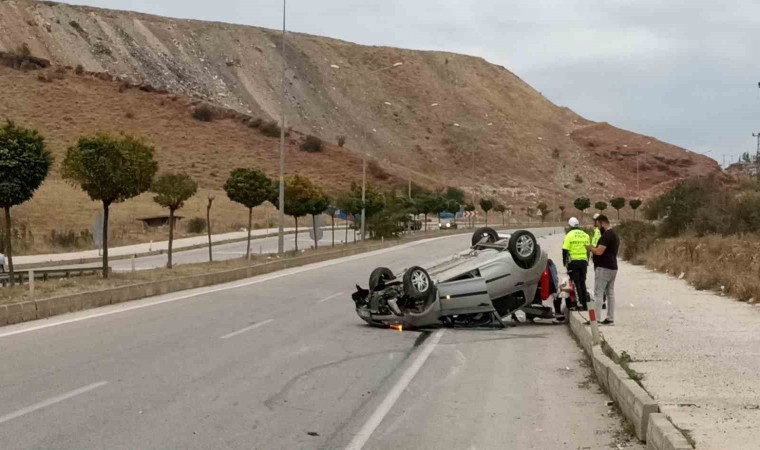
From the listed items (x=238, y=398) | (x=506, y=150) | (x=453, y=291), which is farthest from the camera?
(x=506, y=150)

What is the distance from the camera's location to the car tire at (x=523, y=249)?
53.3 ft

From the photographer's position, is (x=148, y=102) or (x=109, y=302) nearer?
(x=109, y=302)

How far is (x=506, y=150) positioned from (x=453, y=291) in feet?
382

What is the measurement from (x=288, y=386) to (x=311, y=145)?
314 feet

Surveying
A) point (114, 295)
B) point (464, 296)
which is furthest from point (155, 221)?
point (464, 296)

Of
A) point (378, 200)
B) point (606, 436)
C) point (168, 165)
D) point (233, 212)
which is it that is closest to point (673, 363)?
point (606, 436)

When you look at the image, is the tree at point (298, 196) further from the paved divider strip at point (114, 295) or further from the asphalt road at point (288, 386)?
the asphalt road at point (288, 386)

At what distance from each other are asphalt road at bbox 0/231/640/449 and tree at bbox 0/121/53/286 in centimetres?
556

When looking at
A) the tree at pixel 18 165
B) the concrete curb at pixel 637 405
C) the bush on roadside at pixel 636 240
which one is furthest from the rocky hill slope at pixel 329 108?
the concrete curb at pixel 637 405

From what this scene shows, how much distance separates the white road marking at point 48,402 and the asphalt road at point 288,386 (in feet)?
0.06

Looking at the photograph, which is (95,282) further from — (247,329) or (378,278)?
(378,278)

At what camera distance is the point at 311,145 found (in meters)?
105

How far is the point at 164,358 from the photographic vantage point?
12438 mm

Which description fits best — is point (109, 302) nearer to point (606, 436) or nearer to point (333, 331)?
point (333, 331)
